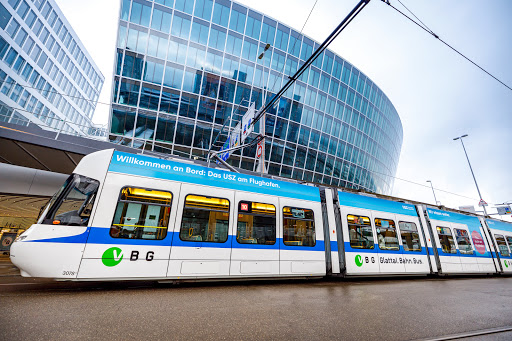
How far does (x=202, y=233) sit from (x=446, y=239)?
11.5 metres

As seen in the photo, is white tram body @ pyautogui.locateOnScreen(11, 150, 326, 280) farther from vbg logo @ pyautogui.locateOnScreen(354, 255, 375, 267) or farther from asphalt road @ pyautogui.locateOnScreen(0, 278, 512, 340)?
vbg logo @ pyautogui.locateOnScreen(354, 255, 375, 267)

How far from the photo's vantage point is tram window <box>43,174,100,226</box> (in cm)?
485

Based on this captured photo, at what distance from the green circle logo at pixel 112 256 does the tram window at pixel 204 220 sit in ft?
4.56

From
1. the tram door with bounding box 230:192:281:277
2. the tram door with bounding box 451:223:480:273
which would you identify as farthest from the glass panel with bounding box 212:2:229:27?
the tram door with bounding box 451:223:480:273

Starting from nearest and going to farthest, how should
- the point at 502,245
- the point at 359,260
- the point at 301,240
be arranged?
the point at 301,240 → the point at 359,260 → the point at 502,245

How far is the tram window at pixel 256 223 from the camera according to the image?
21.0 ft

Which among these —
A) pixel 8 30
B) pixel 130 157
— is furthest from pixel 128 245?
pixel 8 30

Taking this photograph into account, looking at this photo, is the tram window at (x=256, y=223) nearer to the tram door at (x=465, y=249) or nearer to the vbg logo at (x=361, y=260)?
the vbg logo at (x=361, y=260)

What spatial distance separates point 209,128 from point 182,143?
3.25m

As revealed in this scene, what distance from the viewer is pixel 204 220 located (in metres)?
6.09

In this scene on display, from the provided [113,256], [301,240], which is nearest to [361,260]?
[301,240]

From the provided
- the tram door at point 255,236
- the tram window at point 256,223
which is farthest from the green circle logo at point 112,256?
the tram window at point 256,223

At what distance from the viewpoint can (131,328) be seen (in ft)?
9.99

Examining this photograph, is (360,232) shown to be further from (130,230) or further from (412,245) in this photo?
(130,230)
